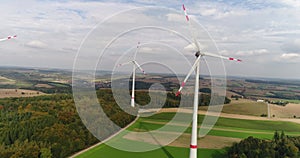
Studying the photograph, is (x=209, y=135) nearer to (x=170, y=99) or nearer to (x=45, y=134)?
(x=45, y=134)

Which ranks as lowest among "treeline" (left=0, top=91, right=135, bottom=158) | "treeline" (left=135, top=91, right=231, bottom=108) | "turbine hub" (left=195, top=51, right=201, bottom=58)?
"treeline" (left=0, top=91, right=135, bottom=158)

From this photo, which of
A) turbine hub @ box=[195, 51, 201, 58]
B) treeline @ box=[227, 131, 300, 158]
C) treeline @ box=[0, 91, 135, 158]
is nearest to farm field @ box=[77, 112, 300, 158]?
treeline @ box=[0, 91, 135, 158]

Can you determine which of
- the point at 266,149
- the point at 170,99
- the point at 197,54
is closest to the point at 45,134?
the point at 197,54

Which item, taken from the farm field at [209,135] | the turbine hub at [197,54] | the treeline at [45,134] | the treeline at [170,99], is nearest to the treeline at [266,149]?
the farm field at [209,135]

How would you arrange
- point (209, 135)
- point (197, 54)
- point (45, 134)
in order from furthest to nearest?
point (209, 135) → point (45, 134) → point (197, 54)

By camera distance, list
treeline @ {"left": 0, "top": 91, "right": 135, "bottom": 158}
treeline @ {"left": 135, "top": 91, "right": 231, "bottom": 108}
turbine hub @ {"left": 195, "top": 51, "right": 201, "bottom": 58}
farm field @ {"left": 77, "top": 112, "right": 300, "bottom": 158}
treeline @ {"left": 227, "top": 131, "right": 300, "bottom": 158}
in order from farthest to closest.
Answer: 1. treeline @ {"left": 135, "top": 91, "right": 231, "bottom": 108}
2. farm field @ {"left": 77, "top": 112, "right": 300, "bottom": 158}
3. treeline @ {"left": 0, "top": 91, "right": 135, "bottom": 158}
4. treeline @ {"left": 227, "top": 131, "right": 300, "bottom": 158}
5. turbine hub @ {"left": 195, "top": 51, "right": 201, "bottom": 58}

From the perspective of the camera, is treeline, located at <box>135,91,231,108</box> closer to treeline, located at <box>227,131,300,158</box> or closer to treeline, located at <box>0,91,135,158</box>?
treeline, located at <box>0,91,135,158</box>

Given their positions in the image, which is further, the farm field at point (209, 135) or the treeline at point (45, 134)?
the farm field at point (209, 135)

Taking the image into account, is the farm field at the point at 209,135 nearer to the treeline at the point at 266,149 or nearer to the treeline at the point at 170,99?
the treeline at the point at 266,149

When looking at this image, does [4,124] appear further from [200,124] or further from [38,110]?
[200,124]

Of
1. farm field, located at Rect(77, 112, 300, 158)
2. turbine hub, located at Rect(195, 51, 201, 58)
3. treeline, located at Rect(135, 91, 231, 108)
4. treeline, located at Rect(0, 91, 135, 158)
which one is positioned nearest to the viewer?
turbine hub, located at Rect(195, 51, 201, 58)
